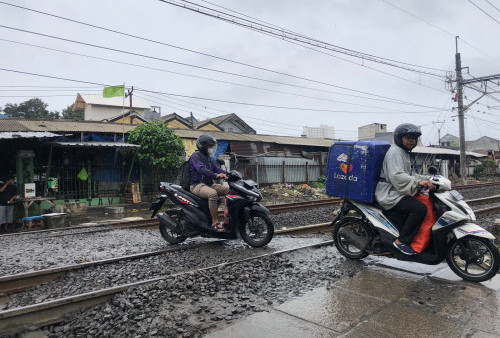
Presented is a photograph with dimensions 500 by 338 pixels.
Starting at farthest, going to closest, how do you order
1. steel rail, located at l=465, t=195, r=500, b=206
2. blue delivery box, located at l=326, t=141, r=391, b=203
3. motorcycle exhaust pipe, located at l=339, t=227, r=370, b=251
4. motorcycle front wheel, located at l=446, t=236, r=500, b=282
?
1. steel rail, located at l=465, t=195, r=500, b=206
2. motorcycle exhaust pipe, located at l=339, t=227, r=370, b=251
3. blue delivery box, located at l=326, t=141, r=391, b=203
4. motorcycle front wheel, located at l=446, t=236, r=500, b=282

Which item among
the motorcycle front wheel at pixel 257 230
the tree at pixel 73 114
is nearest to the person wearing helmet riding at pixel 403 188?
the motorcycle front wheel at pixel 257 230

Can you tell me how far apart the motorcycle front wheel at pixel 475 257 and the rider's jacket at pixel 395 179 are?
778mm

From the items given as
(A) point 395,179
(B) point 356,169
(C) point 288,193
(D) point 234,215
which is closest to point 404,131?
(A) point 395,179

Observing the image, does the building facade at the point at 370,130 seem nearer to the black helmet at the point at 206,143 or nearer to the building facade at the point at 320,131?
the building facade at the point at 320,131

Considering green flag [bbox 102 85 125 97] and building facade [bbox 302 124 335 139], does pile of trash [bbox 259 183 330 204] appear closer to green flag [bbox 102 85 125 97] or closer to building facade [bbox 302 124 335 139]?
green flag [bbox 102 85 125 97]

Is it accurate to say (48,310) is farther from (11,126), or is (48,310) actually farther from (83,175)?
(11,126)

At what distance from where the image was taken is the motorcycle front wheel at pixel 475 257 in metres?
3.82

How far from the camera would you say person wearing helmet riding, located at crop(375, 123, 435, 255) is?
4121 mm

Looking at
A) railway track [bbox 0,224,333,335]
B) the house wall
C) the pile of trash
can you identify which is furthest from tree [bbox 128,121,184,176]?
the house wall

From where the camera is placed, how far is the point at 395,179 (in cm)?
420

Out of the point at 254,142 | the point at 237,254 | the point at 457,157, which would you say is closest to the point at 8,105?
the point at 254,142

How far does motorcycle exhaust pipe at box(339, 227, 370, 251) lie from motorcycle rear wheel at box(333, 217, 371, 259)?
0.04m

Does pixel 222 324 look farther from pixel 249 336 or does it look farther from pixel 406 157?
pixel 406 157

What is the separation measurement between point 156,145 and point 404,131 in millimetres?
12787
